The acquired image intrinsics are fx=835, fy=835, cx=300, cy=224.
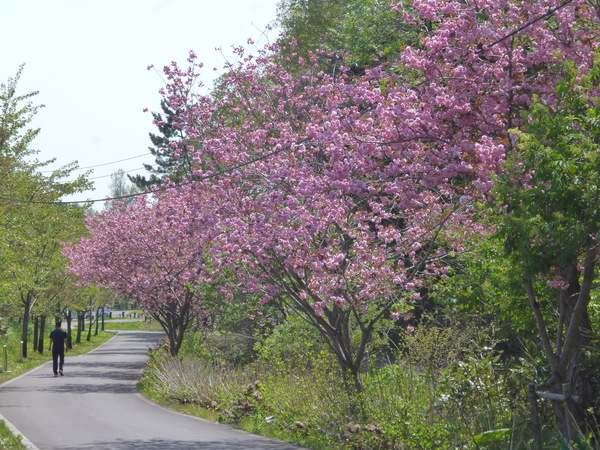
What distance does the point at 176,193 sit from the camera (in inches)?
696

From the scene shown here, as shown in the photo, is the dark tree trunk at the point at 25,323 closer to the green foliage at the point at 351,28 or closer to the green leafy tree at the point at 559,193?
the green foliage at the point at 351,28

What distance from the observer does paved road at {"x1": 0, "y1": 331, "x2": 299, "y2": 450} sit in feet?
43.8

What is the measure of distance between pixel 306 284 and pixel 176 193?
14.6 feet

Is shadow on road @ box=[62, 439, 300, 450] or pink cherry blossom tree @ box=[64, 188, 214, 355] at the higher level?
pink cherry blossom tree @ box=[64, 188, 214, 355]

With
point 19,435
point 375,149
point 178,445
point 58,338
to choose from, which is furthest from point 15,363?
point 375,149

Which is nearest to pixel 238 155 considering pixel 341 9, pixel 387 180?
pixel 387 180

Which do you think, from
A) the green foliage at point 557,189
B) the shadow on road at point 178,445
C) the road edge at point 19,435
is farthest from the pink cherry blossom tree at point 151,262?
the green foliage at point 557,189

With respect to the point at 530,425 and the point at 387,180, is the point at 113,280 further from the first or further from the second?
the point at 530,425

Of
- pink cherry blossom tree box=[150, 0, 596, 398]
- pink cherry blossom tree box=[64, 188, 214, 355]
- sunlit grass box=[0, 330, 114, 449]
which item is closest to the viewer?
pink cherry blossom tree box=[150, 0, 596, 398]

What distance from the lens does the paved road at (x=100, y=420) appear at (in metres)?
13.4

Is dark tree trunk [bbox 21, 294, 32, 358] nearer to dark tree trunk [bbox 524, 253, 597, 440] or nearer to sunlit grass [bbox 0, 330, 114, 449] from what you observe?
sunlit grass [bbox 0, 330, 114, 449]

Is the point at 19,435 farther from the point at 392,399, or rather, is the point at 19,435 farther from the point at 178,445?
the point at 392,399

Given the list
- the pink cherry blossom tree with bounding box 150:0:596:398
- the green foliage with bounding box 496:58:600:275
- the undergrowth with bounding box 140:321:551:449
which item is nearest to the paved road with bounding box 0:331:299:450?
the undergrowth with bounding box 140:321:551:449

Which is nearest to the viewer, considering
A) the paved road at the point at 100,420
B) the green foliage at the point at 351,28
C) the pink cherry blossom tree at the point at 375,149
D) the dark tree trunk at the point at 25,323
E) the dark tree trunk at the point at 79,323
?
the pink cherry blossom tree at the point at 375,149
